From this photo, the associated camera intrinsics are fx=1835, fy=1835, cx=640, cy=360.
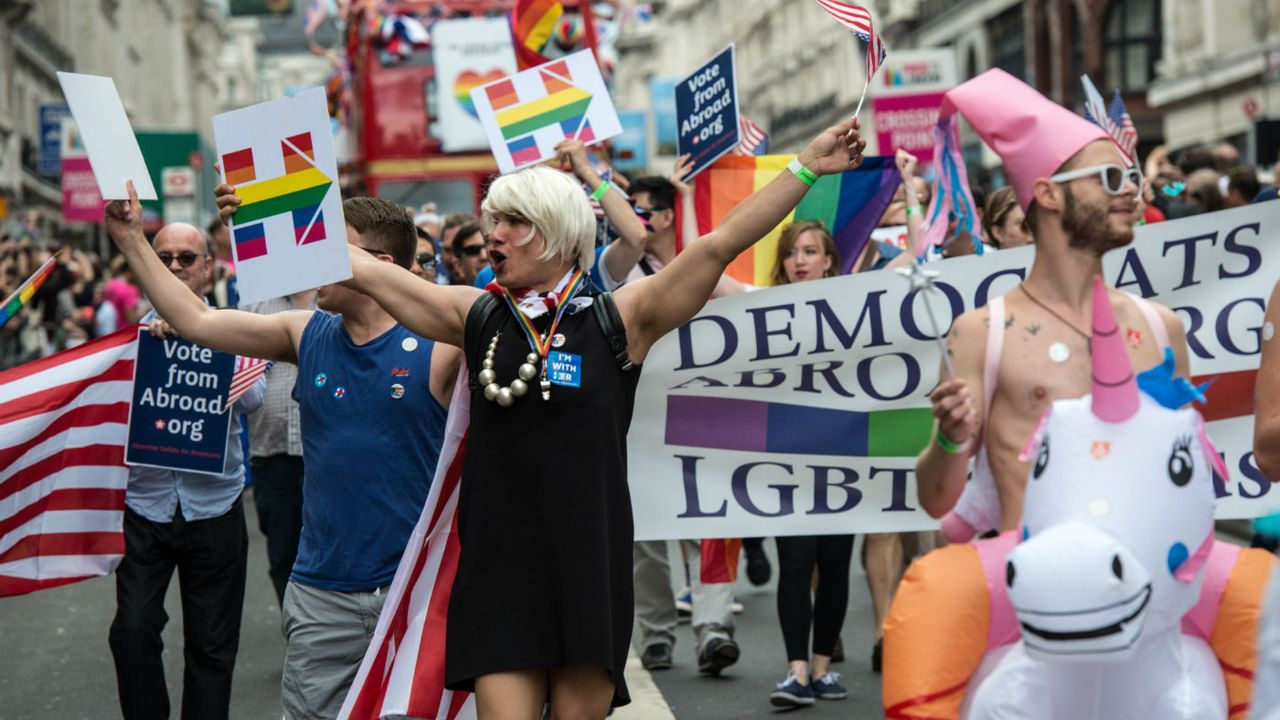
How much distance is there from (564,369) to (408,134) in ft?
47.9

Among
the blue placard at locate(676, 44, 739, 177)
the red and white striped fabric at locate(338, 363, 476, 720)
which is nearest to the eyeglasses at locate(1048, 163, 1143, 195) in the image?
the red and white striped fabric at locate(338, 363, 476, 720)

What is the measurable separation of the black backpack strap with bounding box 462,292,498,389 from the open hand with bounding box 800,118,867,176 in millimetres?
834

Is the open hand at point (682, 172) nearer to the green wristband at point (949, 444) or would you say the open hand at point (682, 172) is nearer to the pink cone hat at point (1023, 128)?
the pink cone hat at point (1023, 128)

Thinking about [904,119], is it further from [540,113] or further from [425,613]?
[425,613]

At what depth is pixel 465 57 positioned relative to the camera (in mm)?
17828

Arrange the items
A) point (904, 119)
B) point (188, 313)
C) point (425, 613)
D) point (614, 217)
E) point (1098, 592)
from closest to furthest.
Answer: point (1098, 592)
point (425, 613)
point (188, 313)
point (614, 217)
point (904, 119)

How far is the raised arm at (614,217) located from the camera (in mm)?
6758

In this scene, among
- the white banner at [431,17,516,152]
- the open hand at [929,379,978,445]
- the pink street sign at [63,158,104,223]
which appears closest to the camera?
the open hand at [929,379,978,445]

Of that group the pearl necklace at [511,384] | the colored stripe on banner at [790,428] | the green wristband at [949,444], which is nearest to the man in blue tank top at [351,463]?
the pearl necklace at [511,384]

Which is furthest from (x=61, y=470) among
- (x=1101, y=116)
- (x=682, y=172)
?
(x=1101, y=116)

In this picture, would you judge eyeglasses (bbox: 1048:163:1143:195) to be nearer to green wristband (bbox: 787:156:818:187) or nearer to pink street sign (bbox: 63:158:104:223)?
green wristband (bbox: 787:156:818:187)

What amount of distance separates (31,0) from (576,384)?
3918 centimetres

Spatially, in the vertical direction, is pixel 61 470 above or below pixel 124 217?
below

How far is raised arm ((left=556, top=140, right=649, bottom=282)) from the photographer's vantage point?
22.2ft
